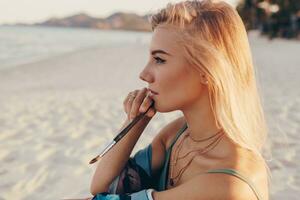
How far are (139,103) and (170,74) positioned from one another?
0.24 m

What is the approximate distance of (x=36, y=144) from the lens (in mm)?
4758

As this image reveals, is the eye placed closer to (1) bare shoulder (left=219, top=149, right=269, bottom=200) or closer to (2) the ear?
(2) the ear

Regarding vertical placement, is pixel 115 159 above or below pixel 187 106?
below

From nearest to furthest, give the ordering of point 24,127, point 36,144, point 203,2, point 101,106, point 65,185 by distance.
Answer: point 203,2, point 65,185, point 36,144, point 24,127, point 101,106

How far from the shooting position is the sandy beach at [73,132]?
3613mm

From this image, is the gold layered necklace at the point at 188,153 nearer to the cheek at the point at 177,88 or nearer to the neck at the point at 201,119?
the neck at the point at 201,119

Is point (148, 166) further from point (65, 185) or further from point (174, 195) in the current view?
point (65, 185)

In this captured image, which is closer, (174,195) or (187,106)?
(174,195)

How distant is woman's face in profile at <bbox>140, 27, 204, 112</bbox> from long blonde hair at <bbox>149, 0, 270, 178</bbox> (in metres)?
0.03

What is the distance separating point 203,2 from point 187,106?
1.23ft

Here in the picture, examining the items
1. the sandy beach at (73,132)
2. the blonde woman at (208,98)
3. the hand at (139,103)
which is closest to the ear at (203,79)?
the blonde woman at (208,98)

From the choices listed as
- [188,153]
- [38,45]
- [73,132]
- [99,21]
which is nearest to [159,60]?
[188,153]

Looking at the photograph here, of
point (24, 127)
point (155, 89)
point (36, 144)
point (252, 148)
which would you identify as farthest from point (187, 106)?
point (24, 127)

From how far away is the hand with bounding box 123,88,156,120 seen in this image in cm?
173
